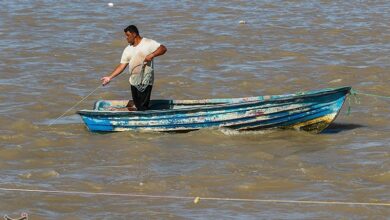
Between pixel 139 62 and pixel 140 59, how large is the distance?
56 mm

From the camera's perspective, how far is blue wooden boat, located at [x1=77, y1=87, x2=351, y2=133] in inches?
533

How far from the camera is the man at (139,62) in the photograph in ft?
45.6

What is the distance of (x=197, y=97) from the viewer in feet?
56.9

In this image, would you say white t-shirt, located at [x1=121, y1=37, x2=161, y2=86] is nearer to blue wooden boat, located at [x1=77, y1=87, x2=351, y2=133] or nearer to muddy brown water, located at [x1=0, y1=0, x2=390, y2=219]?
blue wooden boat, located at [x1=77, y1=87, x2=351, y2=133]

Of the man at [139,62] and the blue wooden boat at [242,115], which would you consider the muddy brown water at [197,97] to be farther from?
the man at [139,62]

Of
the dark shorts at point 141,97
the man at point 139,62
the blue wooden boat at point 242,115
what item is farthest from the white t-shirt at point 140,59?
the blue wooden boat at point 242,115

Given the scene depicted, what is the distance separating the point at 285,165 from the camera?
1240 centimetres

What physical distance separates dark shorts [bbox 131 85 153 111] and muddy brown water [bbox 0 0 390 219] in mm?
574

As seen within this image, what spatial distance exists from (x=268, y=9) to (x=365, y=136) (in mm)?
15897

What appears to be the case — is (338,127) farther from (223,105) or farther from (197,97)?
(197,97)

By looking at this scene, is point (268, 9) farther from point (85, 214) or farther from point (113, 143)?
point (85, 214)

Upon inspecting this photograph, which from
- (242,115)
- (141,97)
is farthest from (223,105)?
(141,97)

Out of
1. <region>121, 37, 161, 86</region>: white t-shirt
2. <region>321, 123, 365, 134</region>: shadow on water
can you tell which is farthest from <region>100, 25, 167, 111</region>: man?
<region>321, 123, 365, 134</region>: shadow on water

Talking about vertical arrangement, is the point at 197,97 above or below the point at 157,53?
below
